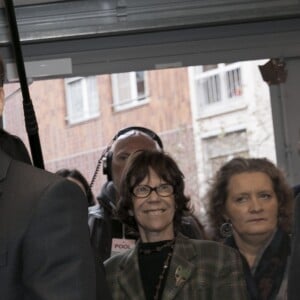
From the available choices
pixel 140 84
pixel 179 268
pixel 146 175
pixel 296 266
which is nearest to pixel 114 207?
pixel 146 175

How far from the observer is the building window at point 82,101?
12.1 meters

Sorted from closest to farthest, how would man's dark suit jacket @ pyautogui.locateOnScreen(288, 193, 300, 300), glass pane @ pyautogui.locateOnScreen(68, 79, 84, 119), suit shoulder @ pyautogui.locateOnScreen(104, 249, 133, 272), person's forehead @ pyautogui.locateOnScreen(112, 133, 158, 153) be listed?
man's dark suit jacket @ pyautogui.locateOnScreen(288, 193, 300, 300), suit shoulder @ pyautogui.locateOnScreen(104, 249, 133, 272), person's forehead @ pyautogui.locateOnScreen(112, 133, 158, 153), glass pane @ pyautogui.locateOnScreen(68, 79, 84, 119)

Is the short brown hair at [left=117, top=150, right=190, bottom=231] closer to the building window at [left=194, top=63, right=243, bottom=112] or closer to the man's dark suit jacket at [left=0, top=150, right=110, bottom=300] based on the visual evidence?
the man's dark suit jacket at [left=0, top=150, right=110, bottom=300]

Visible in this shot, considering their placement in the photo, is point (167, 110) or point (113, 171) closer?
point (113, 171)

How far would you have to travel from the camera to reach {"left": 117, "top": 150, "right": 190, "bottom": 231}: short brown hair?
3482 mm

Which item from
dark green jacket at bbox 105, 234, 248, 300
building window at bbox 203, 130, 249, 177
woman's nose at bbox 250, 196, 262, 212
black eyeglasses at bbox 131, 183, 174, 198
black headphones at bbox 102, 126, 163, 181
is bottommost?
dark green jacket at bbox 105, 234, 248, 300

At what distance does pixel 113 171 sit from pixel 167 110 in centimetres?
881

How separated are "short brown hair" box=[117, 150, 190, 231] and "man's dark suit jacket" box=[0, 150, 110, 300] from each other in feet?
4.22

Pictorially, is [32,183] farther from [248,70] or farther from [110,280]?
[248,70]

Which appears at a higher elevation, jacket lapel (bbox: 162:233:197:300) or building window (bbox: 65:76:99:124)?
building window (bbox: 65:76:99:124)

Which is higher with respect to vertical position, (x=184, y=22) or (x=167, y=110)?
(x=167, y=110)

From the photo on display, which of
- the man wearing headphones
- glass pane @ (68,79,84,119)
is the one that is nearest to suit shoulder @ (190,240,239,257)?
the man wearing headphones

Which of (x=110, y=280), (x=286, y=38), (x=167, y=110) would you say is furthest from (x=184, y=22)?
(x=167, y=110)

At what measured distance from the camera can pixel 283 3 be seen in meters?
3.93
